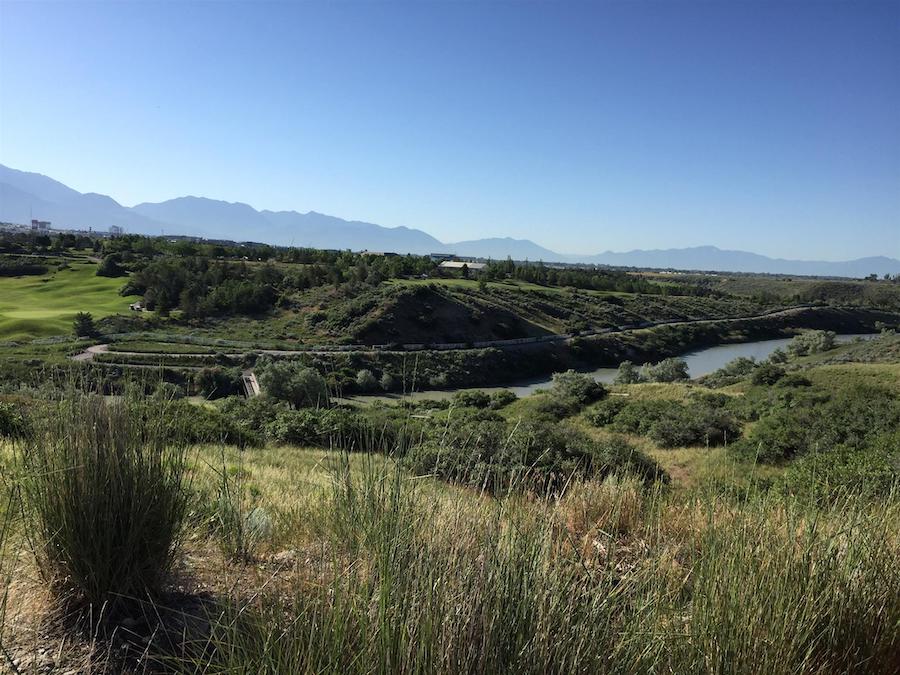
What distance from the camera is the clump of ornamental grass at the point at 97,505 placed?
2.45m

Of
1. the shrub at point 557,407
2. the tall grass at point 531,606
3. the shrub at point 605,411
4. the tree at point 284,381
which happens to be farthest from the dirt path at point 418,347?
the tall grass at point 531,606

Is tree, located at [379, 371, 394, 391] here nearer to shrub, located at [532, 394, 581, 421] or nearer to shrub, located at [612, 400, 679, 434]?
shrub, located at [532, 394, 581, 421]

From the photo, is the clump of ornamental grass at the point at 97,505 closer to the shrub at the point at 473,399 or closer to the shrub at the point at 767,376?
the shrub at the point at 767,376

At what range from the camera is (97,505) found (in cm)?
248

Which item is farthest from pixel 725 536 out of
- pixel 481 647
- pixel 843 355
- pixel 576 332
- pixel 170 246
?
pixel 170 246

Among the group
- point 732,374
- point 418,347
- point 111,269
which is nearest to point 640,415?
point 732,374

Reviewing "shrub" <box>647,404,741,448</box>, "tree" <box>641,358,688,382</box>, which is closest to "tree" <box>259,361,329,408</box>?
"shrub" <box>647,404,741,448</box>

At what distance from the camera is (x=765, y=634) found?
1.89 m

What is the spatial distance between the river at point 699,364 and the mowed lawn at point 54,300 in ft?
83.1

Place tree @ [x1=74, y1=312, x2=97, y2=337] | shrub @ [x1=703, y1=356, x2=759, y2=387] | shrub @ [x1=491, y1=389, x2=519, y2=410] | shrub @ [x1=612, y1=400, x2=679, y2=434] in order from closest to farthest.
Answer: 1. shrub @ [x1=612, y1=400, x2=679, y2=434]
2. shrub @ [x1=703, y1=356, x2=759, y2=387]
3. shrub @ [x1=491, y1=389, x2=519, y2=410]
4. tree @ [x1=74, y1=312, x2=97, y2=337]

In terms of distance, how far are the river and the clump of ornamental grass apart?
3108cm

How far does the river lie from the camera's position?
39906 millimetres

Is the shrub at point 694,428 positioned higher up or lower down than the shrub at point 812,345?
lower down

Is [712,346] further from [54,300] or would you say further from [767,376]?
[54,300]
